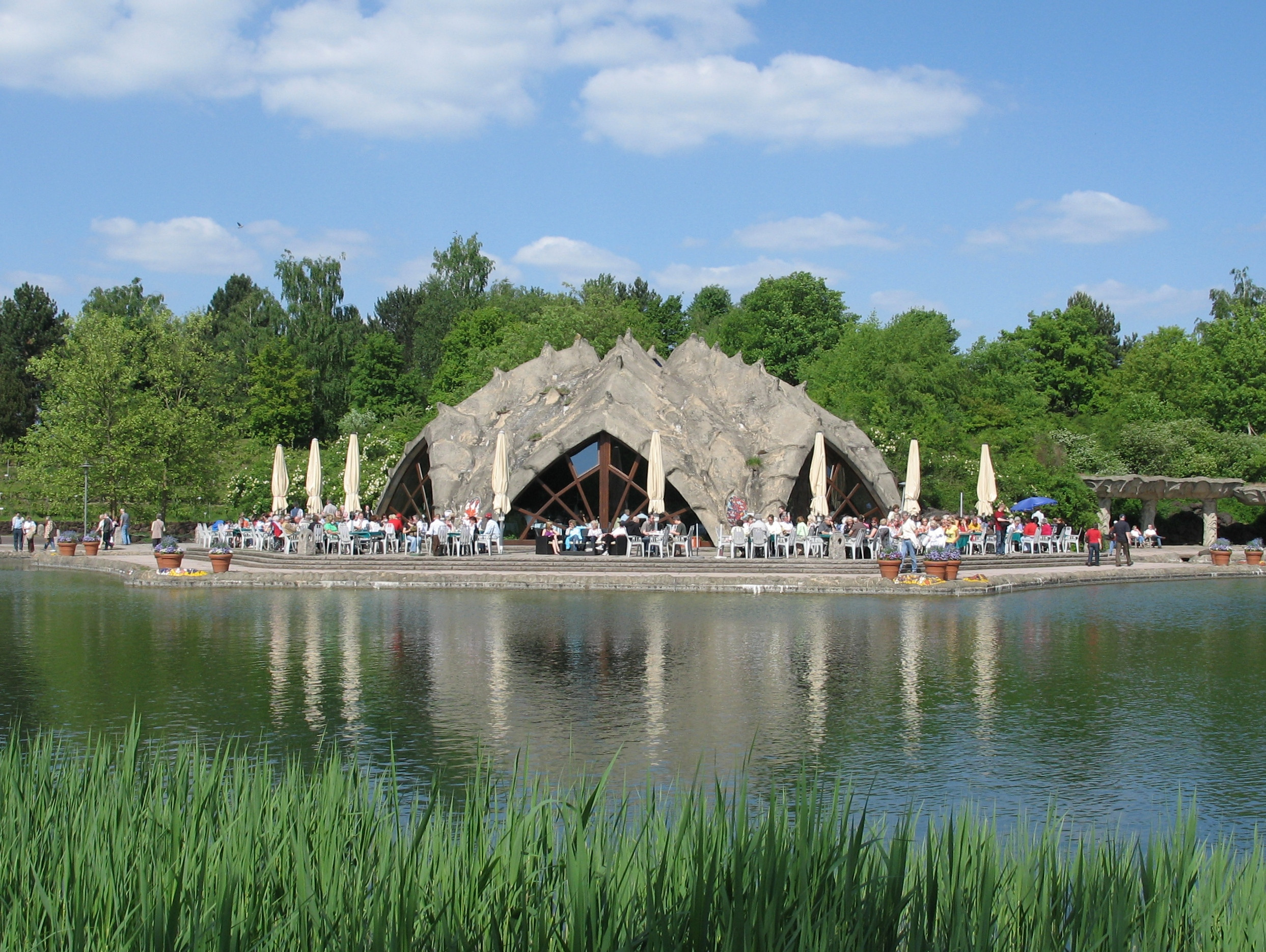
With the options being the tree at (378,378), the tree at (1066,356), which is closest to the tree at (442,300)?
the tree at (378,378)

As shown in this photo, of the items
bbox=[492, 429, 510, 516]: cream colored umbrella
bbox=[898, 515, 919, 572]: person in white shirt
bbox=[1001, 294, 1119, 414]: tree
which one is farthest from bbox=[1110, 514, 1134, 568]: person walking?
bbox=[1001, 294, 1119, 414]: tree

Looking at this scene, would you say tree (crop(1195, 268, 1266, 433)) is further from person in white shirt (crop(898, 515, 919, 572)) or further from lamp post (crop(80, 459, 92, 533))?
lamp post (crop(80, 459, 92, 533))

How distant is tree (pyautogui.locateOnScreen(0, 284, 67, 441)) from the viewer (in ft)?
225

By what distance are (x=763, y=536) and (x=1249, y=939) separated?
2487 cm

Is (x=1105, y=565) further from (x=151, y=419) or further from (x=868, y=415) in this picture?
(x=151, y=419)

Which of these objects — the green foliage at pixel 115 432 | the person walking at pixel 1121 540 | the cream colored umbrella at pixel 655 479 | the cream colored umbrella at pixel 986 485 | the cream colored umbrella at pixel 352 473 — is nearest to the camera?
the cream colored umbrella at pixel 655 479

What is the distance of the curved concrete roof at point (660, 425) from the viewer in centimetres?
3428

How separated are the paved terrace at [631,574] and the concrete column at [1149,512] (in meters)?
12.4

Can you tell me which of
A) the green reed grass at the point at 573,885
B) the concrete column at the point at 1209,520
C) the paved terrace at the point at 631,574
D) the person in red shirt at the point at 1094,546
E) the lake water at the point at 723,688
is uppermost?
the concrete column at the point at 1209,520

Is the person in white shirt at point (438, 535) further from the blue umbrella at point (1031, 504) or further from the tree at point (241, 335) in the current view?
the tree at point (241, 335)

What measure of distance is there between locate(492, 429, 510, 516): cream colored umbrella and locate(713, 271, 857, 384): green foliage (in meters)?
32.3

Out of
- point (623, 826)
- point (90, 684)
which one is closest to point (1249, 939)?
point (623, 826)

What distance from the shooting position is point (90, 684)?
12953 millimetres

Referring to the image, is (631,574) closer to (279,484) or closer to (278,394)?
(279,484)
